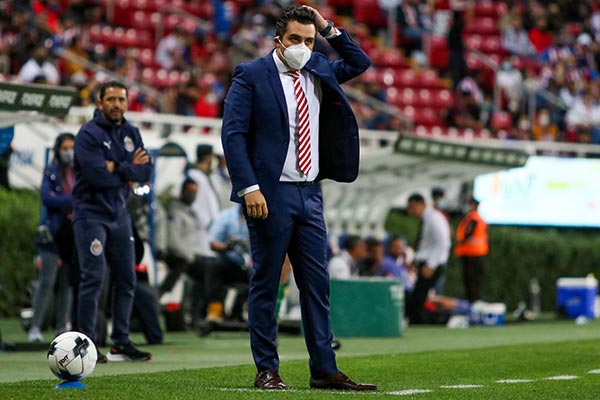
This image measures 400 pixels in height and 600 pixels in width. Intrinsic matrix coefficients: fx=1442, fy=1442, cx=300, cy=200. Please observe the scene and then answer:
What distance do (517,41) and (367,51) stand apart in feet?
15.0

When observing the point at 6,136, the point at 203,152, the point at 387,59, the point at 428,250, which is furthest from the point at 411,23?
the point at 6,136

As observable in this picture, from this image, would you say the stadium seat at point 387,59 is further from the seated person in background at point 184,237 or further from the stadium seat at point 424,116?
the seated person in background at point 184,237

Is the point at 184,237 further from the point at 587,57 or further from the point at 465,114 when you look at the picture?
the point at 587,57

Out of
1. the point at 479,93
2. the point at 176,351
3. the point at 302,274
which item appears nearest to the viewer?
the point at 302,274

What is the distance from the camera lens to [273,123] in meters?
8.54

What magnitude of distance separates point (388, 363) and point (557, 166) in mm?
15972

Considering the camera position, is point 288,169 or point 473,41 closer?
point 288,169

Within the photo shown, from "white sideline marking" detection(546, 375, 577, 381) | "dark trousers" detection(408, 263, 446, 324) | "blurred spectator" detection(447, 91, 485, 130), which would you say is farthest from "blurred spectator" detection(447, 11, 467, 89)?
"white sideline marking" detection(546, 375, 577, 381)

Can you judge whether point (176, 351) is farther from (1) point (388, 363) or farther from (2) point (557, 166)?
(2) point (557, 166)

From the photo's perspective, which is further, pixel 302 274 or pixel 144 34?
pixel 144 34

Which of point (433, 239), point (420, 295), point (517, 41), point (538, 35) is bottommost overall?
point (420, 295)

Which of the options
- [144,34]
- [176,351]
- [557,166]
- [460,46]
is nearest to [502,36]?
[460,46]

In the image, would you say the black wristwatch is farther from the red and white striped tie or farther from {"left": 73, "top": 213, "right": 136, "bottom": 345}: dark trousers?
{"left": 73, "top": 213, "right": 136, "bottom": 345}: dark trousers

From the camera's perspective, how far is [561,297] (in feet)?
73.5
